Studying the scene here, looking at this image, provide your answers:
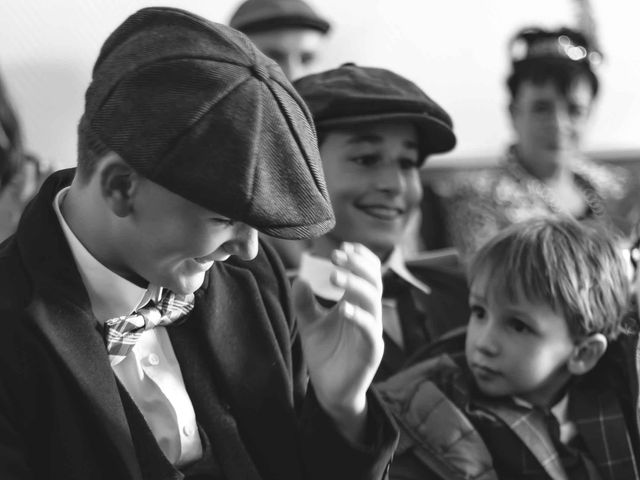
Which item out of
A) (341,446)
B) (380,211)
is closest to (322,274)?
(380,211)

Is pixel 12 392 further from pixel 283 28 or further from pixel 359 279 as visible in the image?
pixel 283 28

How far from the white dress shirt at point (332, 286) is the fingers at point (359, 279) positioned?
441 millimetres

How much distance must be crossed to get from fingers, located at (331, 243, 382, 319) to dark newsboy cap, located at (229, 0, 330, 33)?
1113 mm

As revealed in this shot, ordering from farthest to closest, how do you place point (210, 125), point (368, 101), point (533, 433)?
point (368, 101) → point (533, 433) → point (210, 125)

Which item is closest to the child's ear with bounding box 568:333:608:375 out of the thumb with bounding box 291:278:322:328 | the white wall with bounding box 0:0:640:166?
the thumb with bounding box 291:278:322:328

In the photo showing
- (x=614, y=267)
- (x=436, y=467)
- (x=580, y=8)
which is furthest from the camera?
(x=580, y=8)

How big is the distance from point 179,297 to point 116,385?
11 cm

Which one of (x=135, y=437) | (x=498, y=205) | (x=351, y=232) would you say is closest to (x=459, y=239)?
(x=498, y=205)

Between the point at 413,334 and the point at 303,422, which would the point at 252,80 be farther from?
the point at 413,334

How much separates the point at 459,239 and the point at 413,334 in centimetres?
69

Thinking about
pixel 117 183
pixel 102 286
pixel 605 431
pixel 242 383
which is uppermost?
pixel 117 183

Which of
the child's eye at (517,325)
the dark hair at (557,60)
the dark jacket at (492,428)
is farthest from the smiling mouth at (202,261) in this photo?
the dark hair at (557,60)

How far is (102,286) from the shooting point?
837 millimetres

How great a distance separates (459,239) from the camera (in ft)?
6.61
